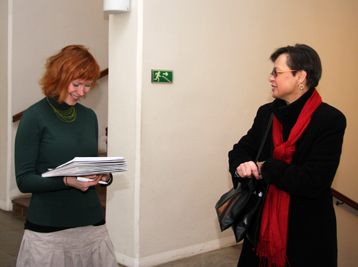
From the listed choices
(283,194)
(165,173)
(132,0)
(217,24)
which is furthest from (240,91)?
(283,194)

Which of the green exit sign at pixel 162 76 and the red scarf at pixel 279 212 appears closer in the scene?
the red scarf at pixel 279 212

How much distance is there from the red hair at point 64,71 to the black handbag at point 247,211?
0.93 m

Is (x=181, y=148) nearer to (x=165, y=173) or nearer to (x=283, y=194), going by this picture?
(x=165, y=173)

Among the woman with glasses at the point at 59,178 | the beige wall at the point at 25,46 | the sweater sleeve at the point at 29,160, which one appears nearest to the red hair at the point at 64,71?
the woman with glasses at the point at 59,178

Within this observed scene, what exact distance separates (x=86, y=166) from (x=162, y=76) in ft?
5.97

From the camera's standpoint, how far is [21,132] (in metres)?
1.60

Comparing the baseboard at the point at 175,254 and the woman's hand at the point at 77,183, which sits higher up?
the woman's hand at the point at 77,183

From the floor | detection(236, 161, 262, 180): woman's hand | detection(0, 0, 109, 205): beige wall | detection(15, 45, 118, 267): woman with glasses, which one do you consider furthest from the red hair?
detection(0, 0, 109, 205): beige wall

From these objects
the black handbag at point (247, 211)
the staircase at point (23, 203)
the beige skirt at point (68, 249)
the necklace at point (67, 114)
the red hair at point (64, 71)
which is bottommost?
the staircase at point (23, 203)

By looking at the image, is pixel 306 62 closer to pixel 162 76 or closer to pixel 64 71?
pixel 64 71

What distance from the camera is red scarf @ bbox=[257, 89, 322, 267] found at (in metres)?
1.66

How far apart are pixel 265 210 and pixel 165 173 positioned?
1.68m

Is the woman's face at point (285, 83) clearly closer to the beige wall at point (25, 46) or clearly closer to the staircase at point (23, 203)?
the staircase at point (23, 203)

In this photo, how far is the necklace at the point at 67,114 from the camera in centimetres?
173
